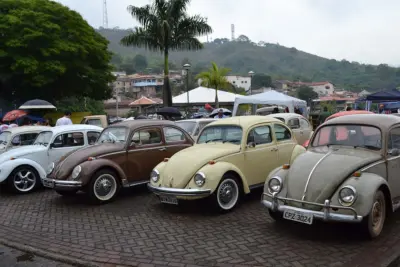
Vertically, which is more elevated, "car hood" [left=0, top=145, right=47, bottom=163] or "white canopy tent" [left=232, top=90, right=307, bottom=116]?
"white canopy tent" [left=232, top=90, right=307, bottom=116]

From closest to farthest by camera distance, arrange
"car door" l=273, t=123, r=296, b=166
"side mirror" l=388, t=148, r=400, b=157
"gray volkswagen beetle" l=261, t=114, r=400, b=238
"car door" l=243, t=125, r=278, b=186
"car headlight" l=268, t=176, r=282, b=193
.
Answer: "gray volkswagen beetle" l=261, t=114, r=400, b=238 → "car headlight" l=268, t=176, r=282, b=193 → "side mirror" l=388, t=148, r=400, b=157 → "car door" l=243, t=125, r=278, b=186 → "car door" l=273, t=123, r=296, b=166

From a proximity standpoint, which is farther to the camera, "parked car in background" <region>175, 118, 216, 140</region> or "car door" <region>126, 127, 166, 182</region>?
"parked car in background" <region>175, 118, 216, 140</region>

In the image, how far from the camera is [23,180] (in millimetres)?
9109

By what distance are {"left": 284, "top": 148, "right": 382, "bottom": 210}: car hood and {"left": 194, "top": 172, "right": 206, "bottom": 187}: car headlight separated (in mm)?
1474

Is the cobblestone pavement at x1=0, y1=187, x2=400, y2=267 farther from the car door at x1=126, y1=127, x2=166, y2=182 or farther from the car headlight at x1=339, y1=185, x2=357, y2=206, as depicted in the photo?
the car door at x1=126, y1=127, x2=166, y2=182

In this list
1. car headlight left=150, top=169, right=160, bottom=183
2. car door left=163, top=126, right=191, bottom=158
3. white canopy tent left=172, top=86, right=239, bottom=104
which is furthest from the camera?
white canopy tent left=172, top=86, right=239, bottom=104

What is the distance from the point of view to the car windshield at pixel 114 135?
27.8ft

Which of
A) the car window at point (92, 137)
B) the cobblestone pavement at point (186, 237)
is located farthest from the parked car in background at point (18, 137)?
the cobblestone pavement at point (186, 237)

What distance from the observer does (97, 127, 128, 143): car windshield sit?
8461 millimetres

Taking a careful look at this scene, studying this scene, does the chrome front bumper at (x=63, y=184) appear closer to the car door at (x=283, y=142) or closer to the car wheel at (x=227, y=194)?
the car wheel at (x=227, y=194)

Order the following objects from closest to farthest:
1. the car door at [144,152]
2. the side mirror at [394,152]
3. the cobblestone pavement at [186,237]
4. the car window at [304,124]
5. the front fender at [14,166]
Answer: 1. the cobblestone pavement at [186,237]
2. the side mirror at [394,152]
3. the car door at [144,152]
4. the front fender at [14,166]
5. the car window at [304,124]

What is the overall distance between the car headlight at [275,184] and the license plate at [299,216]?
1.40ft

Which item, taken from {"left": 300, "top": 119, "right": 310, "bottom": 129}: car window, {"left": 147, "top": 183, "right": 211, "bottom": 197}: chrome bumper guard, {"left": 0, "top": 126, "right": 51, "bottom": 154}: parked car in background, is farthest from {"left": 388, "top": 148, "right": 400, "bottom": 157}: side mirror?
{"left": 0, "top": 126, "right": 51, "bottom": 154}: parked car in background

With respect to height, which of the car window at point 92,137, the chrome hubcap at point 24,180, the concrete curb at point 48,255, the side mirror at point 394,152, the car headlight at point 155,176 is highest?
the car window at point 92,137
